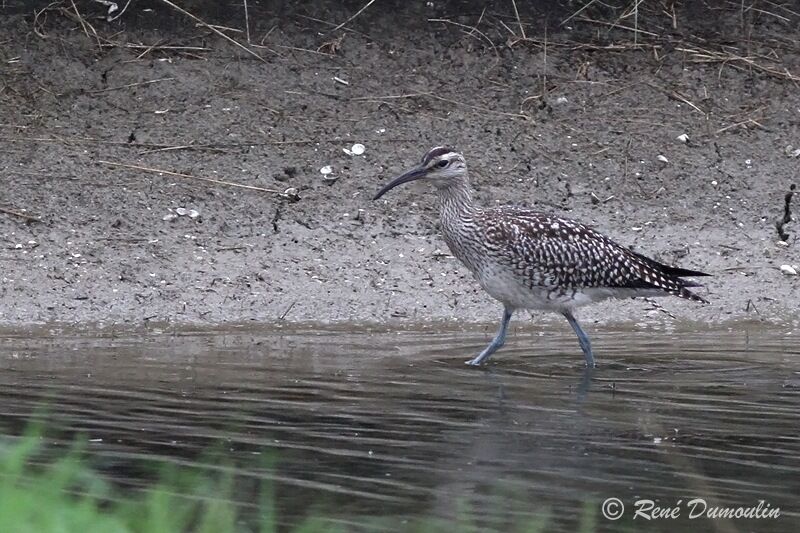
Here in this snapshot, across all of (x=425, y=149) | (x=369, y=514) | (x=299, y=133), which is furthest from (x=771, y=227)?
(x=369, y=514)

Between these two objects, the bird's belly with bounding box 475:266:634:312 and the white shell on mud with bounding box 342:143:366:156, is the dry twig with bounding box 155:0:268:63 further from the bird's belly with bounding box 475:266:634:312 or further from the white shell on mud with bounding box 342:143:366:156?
the bird's belly with bounding box 475:266:634:312

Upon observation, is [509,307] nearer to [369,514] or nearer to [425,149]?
[425,149]

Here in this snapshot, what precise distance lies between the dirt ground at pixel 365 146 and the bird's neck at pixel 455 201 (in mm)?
893

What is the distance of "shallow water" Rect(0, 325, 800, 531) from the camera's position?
6562 mm

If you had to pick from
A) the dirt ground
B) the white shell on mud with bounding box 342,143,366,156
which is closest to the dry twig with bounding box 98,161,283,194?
the dirt ground

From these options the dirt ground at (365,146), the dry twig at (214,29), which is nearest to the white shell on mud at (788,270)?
A: the dirt ground at (365,146)

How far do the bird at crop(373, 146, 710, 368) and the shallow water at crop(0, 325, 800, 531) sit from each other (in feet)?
1.15

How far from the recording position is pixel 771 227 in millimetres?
12203

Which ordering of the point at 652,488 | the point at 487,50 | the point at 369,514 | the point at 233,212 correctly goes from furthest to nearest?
the point at 487,50, the point at 233,212, the point at 652,488, the point at 369,514

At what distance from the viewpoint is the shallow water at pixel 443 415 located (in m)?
6.56

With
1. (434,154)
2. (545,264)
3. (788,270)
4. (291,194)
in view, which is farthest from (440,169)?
(788,270)

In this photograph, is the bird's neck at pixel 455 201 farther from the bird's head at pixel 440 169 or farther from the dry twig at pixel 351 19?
the dry twig at pixel 351 19

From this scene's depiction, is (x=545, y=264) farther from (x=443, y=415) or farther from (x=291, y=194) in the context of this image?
(x=291, y=194)

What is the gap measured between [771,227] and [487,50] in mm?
2887
